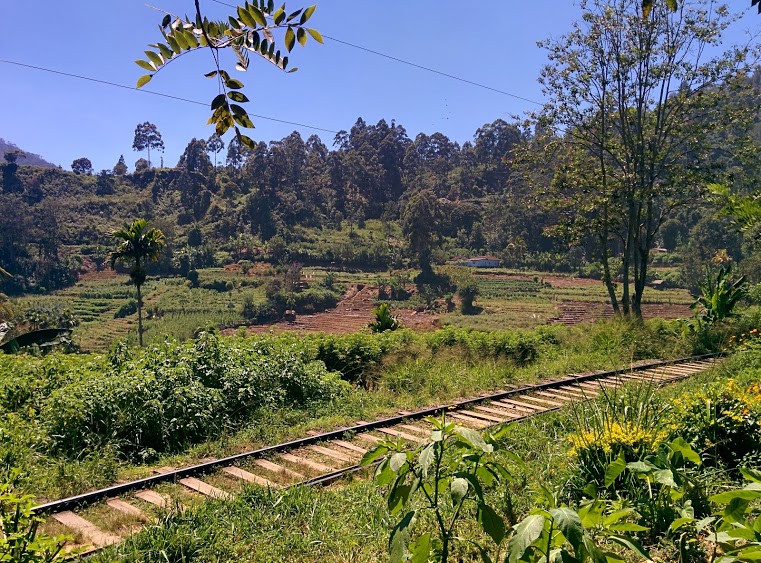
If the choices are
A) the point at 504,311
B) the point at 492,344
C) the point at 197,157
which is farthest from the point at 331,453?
the point at 197,157

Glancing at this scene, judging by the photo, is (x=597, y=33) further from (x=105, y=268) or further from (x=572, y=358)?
(x=105, y=268)

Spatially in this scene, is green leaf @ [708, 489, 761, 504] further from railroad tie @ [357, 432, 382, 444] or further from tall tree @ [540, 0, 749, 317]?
tall tree @ [540, 0, 749, 317]

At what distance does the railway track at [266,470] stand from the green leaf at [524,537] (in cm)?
148

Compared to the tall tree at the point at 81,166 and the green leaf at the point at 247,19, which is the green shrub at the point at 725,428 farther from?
the tall tree at the point at 81,166

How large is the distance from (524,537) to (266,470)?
4261mm

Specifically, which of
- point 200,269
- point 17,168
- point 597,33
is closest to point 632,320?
point 597,33

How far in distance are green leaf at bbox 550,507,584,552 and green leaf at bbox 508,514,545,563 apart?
2.0 inches

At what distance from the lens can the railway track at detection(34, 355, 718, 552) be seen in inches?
176

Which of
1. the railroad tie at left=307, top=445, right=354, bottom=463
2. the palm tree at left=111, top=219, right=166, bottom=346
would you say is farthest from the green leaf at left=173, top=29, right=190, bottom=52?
the palm tree at left=111, top=219, right=166, bottom=346

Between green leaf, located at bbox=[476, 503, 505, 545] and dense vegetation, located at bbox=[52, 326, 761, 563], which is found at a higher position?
green leaf, located at bbox=[476, 503, 505, 545]

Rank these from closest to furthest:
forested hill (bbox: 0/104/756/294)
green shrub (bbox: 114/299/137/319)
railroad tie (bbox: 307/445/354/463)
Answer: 1. railroad tie (bbox: 307/445/354/463)
2. green shrub (bbox: 114/299/137/319)
3. forested hill (bbox: 0/104/756/294)

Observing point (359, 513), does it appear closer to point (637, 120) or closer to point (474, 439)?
point (474, 439)

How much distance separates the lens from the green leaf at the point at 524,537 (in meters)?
1.69

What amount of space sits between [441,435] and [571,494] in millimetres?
2631
